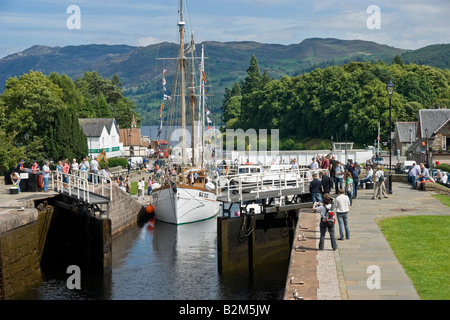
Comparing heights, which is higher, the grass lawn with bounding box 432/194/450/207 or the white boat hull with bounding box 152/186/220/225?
the grass lawn with bounding box 432/194/450/207

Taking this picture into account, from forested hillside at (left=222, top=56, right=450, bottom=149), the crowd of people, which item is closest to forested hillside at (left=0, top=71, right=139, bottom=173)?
the crowd of people

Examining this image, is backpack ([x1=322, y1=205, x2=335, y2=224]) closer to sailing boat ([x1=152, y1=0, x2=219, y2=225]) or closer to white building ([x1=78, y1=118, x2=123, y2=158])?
sailing boat ([x1=152, y1=0, x2=219, y2=225])

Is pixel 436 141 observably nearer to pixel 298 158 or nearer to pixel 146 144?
pixel 298 158

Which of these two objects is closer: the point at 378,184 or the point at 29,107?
the point at 378,184

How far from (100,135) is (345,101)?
4268 cm

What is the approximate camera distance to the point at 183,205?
44438 millimetres

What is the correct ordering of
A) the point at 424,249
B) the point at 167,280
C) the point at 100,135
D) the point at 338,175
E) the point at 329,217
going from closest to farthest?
the point at 329,217, the point at 424,249, the point at 167,280, the point at 338,175, the point at 100,135

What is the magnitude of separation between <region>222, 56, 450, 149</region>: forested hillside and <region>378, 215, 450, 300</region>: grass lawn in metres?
76.1

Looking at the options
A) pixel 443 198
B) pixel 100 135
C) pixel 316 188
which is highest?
pixel 100 135

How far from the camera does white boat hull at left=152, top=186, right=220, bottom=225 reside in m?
44.2

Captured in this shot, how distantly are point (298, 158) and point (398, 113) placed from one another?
33.0 metres

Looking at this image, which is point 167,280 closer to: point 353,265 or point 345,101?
point 353,265

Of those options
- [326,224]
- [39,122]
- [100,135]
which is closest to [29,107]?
[39,122]
